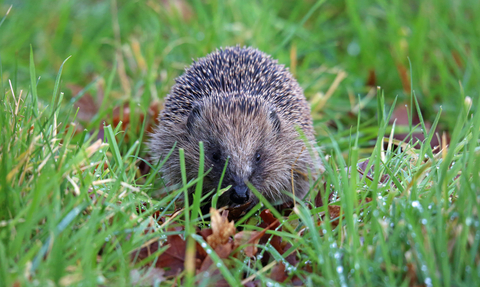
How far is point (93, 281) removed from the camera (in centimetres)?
220

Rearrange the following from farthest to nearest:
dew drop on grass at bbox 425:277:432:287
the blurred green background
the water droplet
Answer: the water droplet, the blurred green background, dew drop on grass at bbox 425:277:432:287

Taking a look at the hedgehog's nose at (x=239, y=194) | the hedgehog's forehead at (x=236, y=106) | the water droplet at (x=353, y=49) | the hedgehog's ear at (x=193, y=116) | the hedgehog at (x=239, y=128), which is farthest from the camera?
the water droplet at (x=353, y=49)

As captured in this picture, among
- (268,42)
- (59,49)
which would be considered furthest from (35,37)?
(268,42)

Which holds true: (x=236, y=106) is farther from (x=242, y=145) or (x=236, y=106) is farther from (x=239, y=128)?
(x=242, y=145)

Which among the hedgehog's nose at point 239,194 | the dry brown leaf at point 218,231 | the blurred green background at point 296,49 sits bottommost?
the dry brown leaf at point 218,231

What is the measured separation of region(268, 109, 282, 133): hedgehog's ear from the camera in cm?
435

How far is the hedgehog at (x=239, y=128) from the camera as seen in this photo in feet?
12.9

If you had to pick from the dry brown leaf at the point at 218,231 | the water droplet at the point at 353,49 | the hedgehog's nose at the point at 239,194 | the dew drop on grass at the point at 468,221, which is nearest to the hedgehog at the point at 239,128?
the hedgehog's nose at the point at 239,194

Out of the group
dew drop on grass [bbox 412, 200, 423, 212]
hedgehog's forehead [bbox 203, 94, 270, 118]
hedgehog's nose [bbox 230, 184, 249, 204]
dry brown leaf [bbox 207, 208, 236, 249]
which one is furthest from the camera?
hedgehog's forehead [bbox 203, 94, 270, 118]

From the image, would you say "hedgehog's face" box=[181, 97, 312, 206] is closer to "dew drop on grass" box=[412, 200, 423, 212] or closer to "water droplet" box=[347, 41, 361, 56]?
"dew drop on grass" box=[412, 200, 423, 212]

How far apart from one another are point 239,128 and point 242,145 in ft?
0.55

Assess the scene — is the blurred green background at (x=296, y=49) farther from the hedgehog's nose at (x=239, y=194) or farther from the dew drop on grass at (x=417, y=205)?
the dew drop on grass at (x=417, y=205)

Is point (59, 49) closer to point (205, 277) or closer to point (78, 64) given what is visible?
point (78, 64)

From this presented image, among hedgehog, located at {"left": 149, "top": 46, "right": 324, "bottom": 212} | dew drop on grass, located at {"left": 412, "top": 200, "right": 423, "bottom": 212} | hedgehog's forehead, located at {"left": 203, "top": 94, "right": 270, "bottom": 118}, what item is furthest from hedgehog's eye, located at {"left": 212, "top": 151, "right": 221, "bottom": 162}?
dew drop on grass, located at {"left": 412, "top": 200, "right": 423, "bottom": 212}
